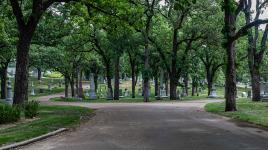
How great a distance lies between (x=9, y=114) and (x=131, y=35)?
90.8 feet

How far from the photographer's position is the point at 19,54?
23.2 m

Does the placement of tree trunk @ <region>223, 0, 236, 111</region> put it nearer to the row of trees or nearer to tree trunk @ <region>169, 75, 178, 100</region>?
the row of trees

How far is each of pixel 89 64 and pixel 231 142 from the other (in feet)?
166

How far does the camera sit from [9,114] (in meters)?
19.1

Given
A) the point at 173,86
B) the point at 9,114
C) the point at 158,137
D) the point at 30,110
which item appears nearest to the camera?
the point at 158,137

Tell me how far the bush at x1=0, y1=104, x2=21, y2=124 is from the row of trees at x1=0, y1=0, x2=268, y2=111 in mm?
3534

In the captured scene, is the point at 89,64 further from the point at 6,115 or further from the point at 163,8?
the point at 6,115

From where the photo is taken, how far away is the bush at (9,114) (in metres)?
18.9

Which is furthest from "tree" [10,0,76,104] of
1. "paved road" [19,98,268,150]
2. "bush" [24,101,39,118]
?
"paved road" [19,98,268,150]

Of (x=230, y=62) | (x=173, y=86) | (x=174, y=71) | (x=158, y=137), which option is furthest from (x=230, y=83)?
(x=174, y=71)

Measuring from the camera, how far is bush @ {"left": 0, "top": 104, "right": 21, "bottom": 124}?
18.9 m

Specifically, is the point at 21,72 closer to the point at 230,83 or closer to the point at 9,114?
the point at 9,114

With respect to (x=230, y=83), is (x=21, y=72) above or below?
above

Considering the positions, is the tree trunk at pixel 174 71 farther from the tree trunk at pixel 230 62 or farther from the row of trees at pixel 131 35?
the tree trunk at pixel 230 62
